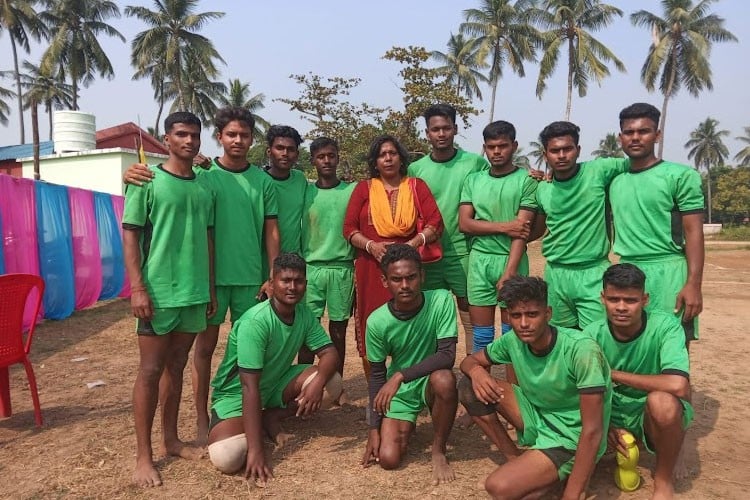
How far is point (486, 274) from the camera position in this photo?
3.89m

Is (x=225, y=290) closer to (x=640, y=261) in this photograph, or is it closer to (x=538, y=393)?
(x=538, y=393)

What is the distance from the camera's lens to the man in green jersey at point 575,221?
3.50m

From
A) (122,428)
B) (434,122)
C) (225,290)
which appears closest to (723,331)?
(434,122)

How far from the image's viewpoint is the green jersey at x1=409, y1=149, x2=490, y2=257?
412 cm

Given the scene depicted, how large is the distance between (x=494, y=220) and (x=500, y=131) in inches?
23.3

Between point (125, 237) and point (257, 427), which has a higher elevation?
point (125, 237)

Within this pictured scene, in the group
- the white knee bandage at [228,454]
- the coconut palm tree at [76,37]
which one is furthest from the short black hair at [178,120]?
the coconut palm tree at [76,37]

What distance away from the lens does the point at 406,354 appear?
346 centimetres

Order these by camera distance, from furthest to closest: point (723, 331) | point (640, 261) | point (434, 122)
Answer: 1. point (723, 331)
2. point (434, 122)
3. point (640, 261)

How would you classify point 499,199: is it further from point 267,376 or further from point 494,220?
point 267,376

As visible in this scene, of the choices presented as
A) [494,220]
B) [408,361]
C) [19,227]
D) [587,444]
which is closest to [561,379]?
[587,444]

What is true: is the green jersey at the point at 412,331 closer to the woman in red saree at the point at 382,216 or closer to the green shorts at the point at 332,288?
the woman in red saree at the point at 382,216

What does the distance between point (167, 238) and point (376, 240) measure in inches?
55.6

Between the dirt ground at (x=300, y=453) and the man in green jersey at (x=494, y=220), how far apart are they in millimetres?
938
